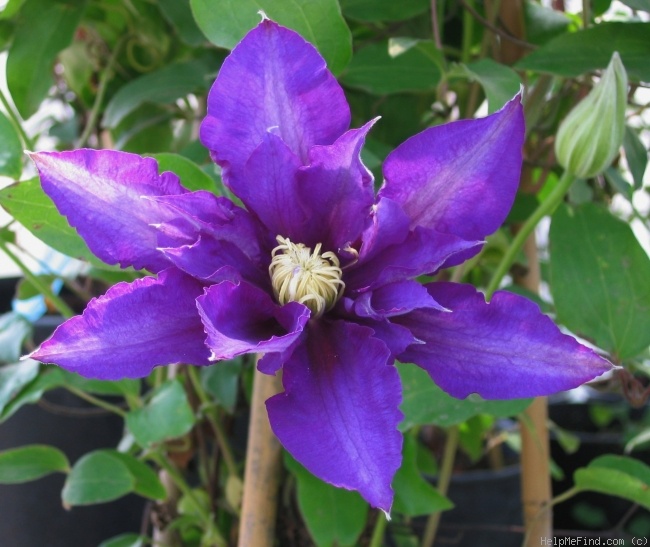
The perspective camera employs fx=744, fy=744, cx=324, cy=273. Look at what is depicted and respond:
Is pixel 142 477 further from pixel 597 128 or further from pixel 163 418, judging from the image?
pixel 597 128

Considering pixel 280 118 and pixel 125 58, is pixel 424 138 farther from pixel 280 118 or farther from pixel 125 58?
pixel 125 58

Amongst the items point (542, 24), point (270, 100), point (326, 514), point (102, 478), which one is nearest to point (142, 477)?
point (102, 478)

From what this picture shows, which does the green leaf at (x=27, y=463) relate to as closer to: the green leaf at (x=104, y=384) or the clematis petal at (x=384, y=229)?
the green leaf at (x=104, y=384)

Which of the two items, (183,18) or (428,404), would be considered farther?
(183,18)

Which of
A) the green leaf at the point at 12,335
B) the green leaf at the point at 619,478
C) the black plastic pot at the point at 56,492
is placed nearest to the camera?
the green leaf at the point at 619,478

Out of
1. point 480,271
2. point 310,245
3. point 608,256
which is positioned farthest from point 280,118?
point 480,271

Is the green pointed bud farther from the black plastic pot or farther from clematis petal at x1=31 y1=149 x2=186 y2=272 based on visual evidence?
the black plastic pot

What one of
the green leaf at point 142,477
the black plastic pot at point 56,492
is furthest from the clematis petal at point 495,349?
the black plastic pot at point 56,492
